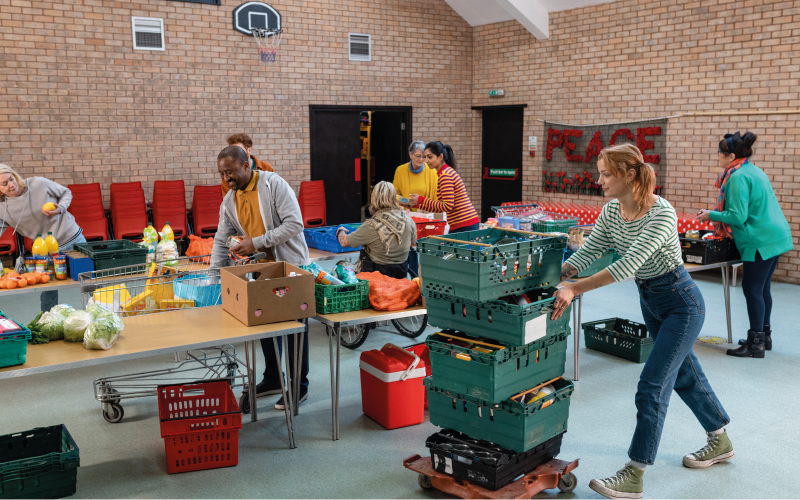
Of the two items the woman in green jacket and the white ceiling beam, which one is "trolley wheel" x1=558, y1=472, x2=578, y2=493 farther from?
the white ceiling beam

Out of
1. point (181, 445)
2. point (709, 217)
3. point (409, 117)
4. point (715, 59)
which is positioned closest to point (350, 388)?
point (181, 445)

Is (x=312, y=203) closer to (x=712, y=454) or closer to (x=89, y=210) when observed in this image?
(x=89, y=210)

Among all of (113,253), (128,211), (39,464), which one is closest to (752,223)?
(113,253)

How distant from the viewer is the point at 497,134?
40.8ft

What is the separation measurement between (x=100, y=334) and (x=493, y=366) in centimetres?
186

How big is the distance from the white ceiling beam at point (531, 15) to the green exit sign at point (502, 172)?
2282mm

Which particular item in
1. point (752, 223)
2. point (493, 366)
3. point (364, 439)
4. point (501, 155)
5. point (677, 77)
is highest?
point (677, 77)

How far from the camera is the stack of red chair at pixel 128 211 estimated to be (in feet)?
30.3

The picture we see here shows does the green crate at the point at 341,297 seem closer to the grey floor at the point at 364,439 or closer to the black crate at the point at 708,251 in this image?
the grey floor at the point at 364,439

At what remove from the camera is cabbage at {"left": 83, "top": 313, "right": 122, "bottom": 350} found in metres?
3.27

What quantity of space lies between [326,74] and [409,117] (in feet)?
5.67

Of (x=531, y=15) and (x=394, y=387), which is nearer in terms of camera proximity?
(x=394, y=387)

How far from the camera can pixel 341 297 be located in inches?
161

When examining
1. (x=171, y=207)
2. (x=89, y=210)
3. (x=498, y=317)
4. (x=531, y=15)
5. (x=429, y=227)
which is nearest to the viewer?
(x=498, y=317)
